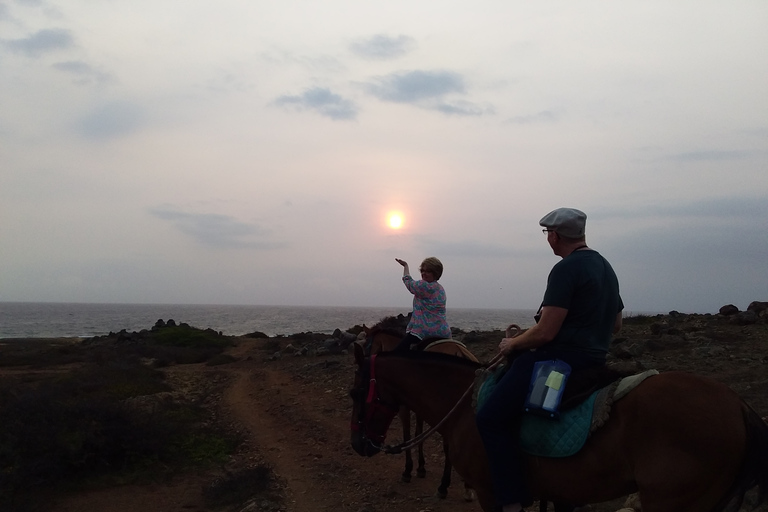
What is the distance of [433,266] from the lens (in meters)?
7.41

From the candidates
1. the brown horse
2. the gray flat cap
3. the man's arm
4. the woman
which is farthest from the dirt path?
the gray flat cap

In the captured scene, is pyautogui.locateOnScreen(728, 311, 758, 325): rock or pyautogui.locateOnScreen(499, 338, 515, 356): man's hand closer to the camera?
pyautogui.locateOnScreen(499, 338, 515, 356): man's hand

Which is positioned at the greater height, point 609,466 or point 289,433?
point 609,466

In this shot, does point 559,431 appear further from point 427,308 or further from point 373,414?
point 427,308

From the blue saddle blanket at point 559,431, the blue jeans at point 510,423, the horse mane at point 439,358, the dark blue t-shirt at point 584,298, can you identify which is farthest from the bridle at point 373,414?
the dark blue t-shirt at point 584,298

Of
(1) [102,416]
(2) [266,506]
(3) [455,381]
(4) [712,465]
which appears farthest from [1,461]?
(4) [712,465]

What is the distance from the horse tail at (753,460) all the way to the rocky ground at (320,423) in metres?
3.26

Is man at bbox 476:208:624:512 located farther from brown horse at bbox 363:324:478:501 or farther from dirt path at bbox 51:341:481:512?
dirt path at bbox 51:341:481:512

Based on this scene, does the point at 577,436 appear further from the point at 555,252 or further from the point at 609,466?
the point at 555,252

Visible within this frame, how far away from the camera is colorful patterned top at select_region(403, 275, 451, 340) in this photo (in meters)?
7.29

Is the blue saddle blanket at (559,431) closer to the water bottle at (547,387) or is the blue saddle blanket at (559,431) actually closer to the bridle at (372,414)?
the water bottle at (547,387)

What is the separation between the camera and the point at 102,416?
8.38 m

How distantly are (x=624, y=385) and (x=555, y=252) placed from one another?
1.05 metres

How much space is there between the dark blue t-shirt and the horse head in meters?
1.71
